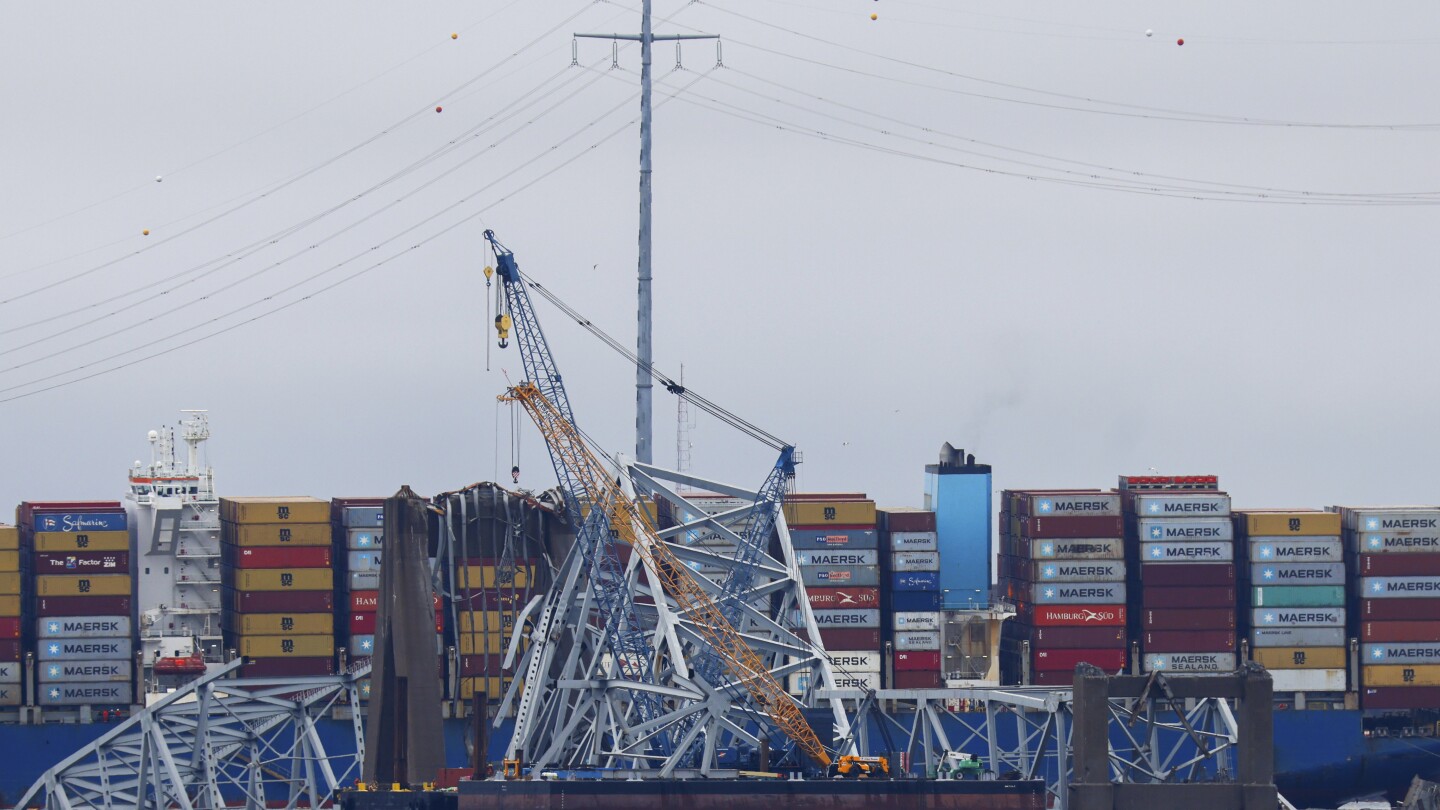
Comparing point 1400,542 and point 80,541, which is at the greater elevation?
point 80,541

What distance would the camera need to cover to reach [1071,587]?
111 m

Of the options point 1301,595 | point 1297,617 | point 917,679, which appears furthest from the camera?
point 1297,617

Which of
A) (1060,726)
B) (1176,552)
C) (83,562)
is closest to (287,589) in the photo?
(83,562)

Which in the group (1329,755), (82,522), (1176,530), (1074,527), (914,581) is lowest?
(1329,755)

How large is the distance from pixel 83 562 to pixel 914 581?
1511 inches

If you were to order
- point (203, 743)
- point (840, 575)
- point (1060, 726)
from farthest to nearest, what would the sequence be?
point (840, 575) → point (203, 743) → point (1060, 726)

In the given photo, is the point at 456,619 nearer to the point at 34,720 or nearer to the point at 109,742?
the point at 109,742

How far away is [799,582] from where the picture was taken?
3565 inches

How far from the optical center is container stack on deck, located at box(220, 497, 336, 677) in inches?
4269

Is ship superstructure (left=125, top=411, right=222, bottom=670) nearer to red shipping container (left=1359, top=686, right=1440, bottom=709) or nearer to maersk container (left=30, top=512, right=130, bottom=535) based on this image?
maersk container (left=30, top=512, right=130, bottom=535)

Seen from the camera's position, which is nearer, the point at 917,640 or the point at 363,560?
the point at 363,560

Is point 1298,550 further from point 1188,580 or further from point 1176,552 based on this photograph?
point 1176,552

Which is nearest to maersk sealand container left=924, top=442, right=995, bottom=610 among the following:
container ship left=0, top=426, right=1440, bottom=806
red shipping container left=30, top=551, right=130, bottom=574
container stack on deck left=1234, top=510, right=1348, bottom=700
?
container ship left=0, top=426, right=1440, bottom=806

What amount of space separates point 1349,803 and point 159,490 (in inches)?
2376
